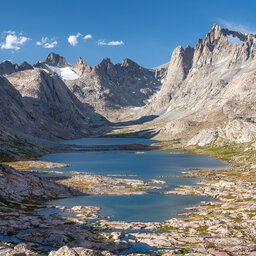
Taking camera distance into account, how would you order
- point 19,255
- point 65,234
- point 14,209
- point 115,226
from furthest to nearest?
point 14,209
point 115,226
point 65,234
point 19,255

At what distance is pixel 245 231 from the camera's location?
53.7 m

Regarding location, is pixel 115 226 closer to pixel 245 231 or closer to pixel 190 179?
pixel 245 231

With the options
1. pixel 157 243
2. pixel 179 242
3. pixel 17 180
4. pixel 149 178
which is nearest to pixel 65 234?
pixel 157 243

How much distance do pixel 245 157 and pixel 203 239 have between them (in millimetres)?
121589

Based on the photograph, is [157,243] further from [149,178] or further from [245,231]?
[149,178]

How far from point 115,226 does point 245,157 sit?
12110cm

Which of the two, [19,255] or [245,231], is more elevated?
[19,255]

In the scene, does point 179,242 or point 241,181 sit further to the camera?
point 241,181

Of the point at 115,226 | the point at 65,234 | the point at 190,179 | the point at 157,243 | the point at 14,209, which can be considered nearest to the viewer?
the point at 157,243

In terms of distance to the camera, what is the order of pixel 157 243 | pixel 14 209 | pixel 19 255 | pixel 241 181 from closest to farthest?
pixel 19 255 → pixel 157 243 → pixel 14 209 → pixel 241 181

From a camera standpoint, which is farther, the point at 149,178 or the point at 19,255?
the point at 149,178

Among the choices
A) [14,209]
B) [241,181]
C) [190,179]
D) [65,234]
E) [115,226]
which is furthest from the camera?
[190,179]

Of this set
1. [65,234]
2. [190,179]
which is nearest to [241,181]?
[190,179]

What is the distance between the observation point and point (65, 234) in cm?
5200
